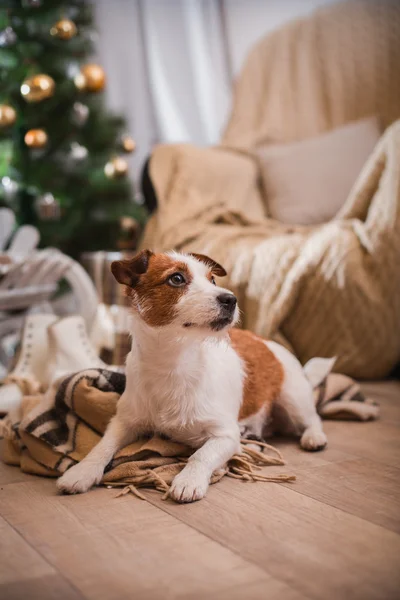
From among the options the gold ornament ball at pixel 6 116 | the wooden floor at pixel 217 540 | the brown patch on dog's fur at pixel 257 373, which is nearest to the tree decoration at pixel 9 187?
the gold ornament ball at pixel 6 116

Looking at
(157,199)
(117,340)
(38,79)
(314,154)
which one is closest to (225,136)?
(314,154)

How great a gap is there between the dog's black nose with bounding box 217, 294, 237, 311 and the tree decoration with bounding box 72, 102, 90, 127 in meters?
2.55

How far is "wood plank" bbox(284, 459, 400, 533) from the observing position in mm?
1355

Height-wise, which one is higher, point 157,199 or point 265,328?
point 157,199

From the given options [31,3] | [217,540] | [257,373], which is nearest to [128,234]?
[31,3]

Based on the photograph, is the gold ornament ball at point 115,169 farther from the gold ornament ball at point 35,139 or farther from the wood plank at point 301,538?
the wood plank at point 301,538

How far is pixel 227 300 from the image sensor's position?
1525 mm

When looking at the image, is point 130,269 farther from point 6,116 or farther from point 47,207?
point 47,207

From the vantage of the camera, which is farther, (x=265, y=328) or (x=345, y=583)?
(x=265, y=328)

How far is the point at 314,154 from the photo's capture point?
3.71 meters

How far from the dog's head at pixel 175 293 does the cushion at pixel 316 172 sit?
82.2 inches

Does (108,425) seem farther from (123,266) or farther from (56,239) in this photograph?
(56,239)

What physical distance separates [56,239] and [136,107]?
5.02 ft

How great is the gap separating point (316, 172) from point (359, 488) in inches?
95.4
